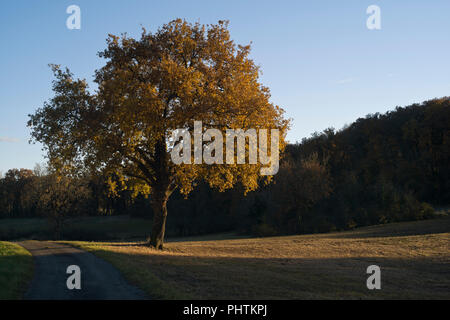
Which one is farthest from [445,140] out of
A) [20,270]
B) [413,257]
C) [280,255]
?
[20,270]

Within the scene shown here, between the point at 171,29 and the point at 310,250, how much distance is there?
18.6m

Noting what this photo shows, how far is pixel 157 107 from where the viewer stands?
Result: 20172 mm

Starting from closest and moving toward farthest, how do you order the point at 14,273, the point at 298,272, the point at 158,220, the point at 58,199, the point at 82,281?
1. the point at 82,281
2. the point at 14,273
3. the point at 298,272
4. the point at 158,220
5. the point at 58,199

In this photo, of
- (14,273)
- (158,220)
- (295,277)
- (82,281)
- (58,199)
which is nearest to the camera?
(82,281)

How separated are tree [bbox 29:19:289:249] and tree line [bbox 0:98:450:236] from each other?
14.0ft

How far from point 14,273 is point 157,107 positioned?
10.8m

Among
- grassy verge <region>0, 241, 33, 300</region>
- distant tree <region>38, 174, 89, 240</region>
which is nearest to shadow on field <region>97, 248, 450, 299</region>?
grassy verge <region>0, 241, 33, 300</region>

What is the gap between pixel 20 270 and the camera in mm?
13367

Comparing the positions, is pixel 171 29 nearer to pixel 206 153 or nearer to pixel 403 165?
pixel 206 153

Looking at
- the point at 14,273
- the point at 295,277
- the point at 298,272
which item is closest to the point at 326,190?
the point at 298,272

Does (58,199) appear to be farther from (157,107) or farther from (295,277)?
(295,277)

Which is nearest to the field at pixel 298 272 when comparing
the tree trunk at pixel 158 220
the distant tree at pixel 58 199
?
the tree trunk at pixel 158 220

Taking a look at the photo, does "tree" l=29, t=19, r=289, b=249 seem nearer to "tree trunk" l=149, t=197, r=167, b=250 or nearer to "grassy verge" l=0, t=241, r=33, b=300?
"tree trunk" l=149, t=197, r=167, b=250

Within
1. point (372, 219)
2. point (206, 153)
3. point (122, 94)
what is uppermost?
point (122, 94)
